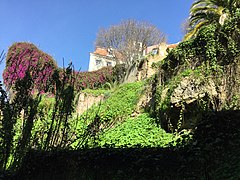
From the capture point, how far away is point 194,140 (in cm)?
455

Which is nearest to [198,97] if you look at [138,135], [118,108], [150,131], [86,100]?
[150,131]

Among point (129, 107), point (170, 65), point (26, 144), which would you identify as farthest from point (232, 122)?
point (129, 107)

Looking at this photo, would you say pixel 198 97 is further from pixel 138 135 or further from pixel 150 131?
pixel 138 135

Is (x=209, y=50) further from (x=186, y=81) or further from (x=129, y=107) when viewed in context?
(x=129, y=107)

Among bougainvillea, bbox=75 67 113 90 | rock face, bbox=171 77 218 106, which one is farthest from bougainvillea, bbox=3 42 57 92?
bougainvillea, bbox=75 67 113 90

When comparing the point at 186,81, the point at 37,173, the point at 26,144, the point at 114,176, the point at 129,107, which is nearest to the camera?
the point at 26,144

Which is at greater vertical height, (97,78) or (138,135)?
(97,78)

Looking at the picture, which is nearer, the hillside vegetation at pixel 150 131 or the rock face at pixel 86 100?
the hillside vegetation at pixel 150 131

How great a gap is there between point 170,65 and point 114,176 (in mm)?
6331

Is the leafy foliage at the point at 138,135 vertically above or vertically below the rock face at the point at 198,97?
below

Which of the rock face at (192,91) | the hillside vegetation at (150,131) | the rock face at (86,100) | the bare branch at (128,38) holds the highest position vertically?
the bare branch at (128,38)

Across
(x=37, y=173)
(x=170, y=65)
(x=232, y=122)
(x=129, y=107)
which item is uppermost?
(x=170, y=65)

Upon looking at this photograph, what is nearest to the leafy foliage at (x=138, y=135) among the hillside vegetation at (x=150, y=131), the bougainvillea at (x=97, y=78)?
the hillside vegetation at (x=150, y=131)

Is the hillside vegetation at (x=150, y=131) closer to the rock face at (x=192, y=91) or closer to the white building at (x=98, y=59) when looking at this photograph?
the rock face at (x=192, y=91)
